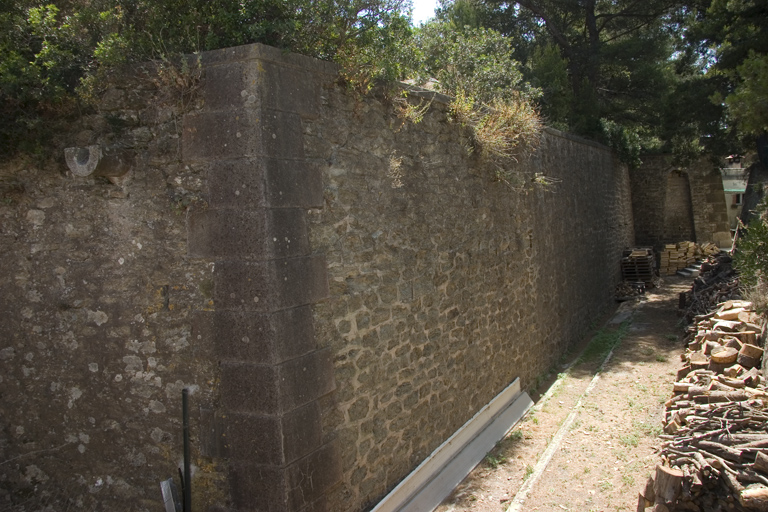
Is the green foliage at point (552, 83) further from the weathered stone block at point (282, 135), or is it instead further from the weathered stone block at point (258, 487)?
the weathered stone block at point (258, 487)

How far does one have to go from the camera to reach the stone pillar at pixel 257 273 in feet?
11.3

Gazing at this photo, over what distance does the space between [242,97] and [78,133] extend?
52.5 inches

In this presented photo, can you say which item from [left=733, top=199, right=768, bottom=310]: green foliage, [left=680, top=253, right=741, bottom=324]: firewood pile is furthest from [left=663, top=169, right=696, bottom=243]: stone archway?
[left=733, top=199, right=768, bottom=310]: green foliage

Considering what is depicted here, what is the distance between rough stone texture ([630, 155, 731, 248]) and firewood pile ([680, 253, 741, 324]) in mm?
7596

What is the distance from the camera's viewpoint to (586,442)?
608 cm

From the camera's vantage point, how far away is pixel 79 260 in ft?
13.0

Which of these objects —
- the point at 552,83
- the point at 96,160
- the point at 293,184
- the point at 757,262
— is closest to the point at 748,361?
the point at 757,262

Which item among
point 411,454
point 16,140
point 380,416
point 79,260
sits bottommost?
point 411,454

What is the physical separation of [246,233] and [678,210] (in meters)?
20.7

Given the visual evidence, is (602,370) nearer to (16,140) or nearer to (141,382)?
(141,382)

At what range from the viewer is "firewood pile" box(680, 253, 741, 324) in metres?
9.53

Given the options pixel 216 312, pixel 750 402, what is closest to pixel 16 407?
pixel 216 312

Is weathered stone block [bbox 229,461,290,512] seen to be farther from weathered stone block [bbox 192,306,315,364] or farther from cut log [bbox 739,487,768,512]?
cut log [bbox 739,487,768,512]

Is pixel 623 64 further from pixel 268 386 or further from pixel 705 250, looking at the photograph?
pixel 268 386
